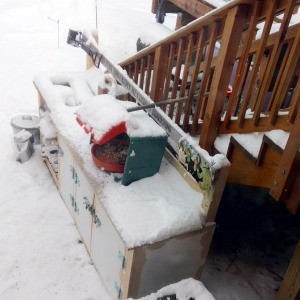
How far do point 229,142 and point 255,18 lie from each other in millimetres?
1101

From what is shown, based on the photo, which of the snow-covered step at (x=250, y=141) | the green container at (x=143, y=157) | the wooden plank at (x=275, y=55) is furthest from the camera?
the green container at (x=143, y=157)

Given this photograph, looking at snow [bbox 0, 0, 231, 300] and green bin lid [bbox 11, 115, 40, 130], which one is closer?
snow [bbox 0, 0, 231, 300]

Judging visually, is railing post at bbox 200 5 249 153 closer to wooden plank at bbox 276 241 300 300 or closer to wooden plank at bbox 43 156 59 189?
wooden plank at bbox 276 241 300 300

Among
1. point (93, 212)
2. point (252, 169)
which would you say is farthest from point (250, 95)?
point (93, 212)

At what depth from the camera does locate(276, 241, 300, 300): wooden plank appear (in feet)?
9.89

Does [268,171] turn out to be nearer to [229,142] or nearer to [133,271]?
[229,142]

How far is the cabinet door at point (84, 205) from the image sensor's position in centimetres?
380

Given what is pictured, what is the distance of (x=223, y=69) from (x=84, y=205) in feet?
7.01

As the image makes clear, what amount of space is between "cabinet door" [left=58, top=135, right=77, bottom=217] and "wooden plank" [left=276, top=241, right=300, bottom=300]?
8.12 feet

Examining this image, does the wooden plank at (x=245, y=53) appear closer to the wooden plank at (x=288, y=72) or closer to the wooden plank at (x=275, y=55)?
the wooden plank at (x=275, y=55)

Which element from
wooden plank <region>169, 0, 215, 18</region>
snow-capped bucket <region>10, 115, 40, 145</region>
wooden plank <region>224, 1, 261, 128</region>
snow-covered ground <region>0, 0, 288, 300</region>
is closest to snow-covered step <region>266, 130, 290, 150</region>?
wooden plank <region>224, 1, 261, 128</region>

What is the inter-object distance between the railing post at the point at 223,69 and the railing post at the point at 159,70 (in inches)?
38.5

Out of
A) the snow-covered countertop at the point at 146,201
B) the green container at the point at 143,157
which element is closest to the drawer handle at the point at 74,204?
the snow-covered countertop at the point at 146,201

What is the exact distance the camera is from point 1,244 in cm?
445
